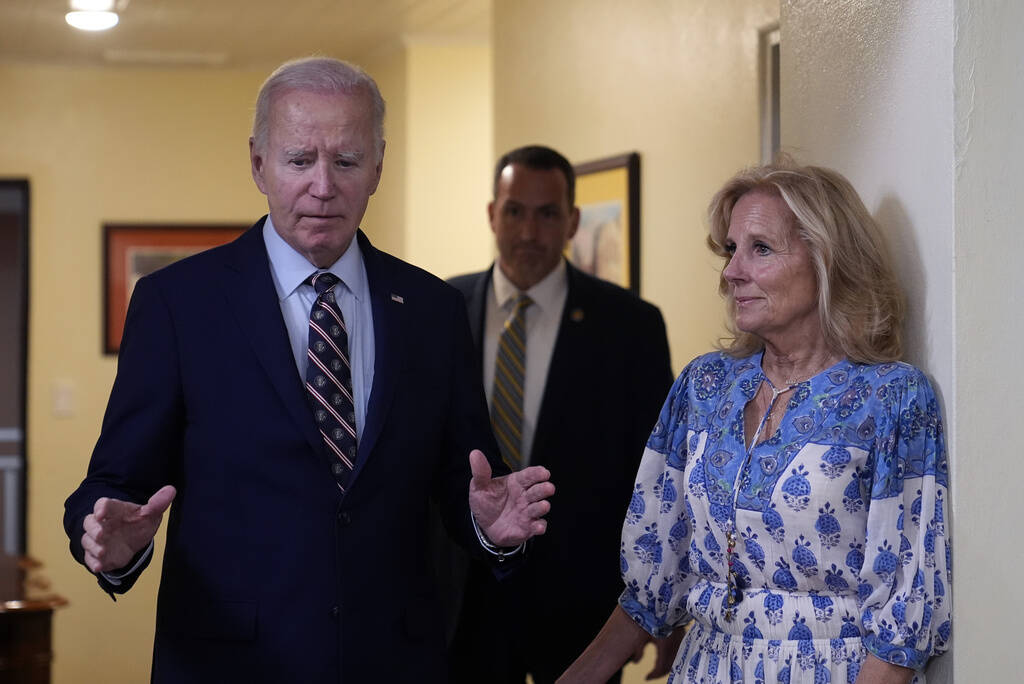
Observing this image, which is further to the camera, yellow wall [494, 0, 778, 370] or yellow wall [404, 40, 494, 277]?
yellow wall [404, 40, 494, 277]

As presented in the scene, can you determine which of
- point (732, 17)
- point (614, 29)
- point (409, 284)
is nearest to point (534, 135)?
point (614, 29)

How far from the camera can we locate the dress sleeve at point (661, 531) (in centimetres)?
218

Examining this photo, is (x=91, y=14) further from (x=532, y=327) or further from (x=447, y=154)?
(x=532, y=327)

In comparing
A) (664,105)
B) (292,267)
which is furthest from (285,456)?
(664,105)

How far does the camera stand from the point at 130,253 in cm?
718

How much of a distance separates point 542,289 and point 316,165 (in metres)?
1.33

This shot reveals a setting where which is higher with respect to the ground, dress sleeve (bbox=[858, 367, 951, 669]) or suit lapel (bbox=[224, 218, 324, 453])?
suit lapel (bbox=[224, 218, 324, 453])

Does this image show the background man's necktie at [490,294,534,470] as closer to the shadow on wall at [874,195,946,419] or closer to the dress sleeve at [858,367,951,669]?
the shadow on wall at [874,195,946,419]

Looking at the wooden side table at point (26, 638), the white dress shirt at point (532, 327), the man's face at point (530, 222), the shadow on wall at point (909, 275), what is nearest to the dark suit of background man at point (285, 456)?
the shadow on wall at point (909, 275)

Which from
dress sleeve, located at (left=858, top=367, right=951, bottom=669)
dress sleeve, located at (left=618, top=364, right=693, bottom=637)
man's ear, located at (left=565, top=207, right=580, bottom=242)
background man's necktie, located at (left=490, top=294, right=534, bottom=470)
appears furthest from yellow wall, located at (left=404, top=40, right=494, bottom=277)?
dress sleeve, located at (left=858, top=367, right=951, bottom=669)

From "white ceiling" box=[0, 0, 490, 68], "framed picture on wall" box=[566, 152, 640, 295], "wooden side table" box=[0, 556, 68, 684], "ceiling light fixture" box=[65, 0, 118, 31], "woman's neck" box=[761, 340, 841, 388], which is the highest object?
"white ceiling" box=[0, 0, 490, 68]

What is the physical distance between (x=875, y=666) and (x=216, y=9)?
191 inches

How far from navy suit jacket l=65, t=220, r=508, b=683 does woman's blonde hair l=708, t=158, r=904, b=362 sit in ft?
2.28

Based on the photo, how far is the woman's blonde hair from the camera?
1977mm
